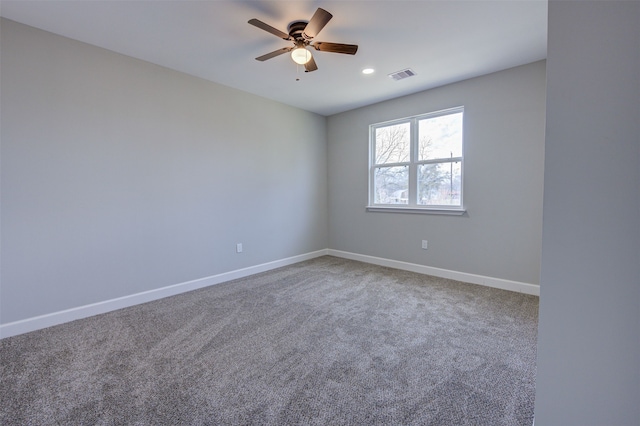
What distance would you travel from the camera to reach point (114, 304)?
2.92 m

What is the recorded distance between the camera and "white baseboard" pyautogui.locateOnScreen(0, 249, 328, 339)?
2.43m

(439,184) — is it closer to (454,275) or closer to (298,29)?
(454,275)

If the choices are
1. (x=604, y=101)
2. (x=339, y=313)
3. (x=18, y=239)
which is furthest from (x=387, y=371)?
(x=18, y=239)

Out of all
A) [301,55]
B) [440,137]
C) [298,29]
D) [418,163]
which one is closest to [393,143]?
[418,163]

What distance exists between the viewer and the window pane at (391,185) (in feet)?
14.3

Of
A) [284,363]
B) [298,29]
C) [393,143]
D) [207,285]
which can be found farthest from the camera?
[393,143]

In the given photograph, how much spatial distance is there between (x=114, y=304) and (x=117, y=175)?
1.34 meters

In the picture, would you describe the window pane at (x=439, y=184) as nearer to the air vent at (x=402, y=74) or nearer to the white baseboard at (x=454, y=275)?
the white baseboard at (x=454, y=275)

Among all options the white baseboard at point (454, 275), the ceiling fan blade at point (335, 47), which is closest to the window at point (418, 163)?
the white baseboard at point (454, 275)

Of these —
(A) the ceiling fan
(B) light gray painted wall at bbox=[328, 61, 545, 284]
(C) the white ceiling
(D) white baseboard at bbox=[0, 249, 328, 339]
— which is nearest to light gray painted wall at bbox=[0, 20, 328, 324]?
(D) white baseboard at bbox=[0, 249, 328, 339]

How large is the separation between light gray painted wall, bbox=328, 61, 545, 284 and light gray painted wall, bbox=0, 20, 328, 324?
213 cm

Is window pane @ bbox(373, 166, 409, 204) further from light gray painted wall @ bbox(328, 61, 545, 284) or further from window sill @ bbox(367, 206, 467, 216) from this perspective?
light gray painted wall @ bbox(328, 61, 545, 284)

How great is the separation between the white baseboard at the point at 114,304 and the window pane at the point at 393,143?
2550mm

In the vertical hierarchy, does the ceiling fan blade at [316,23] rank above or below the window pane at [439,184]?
above
